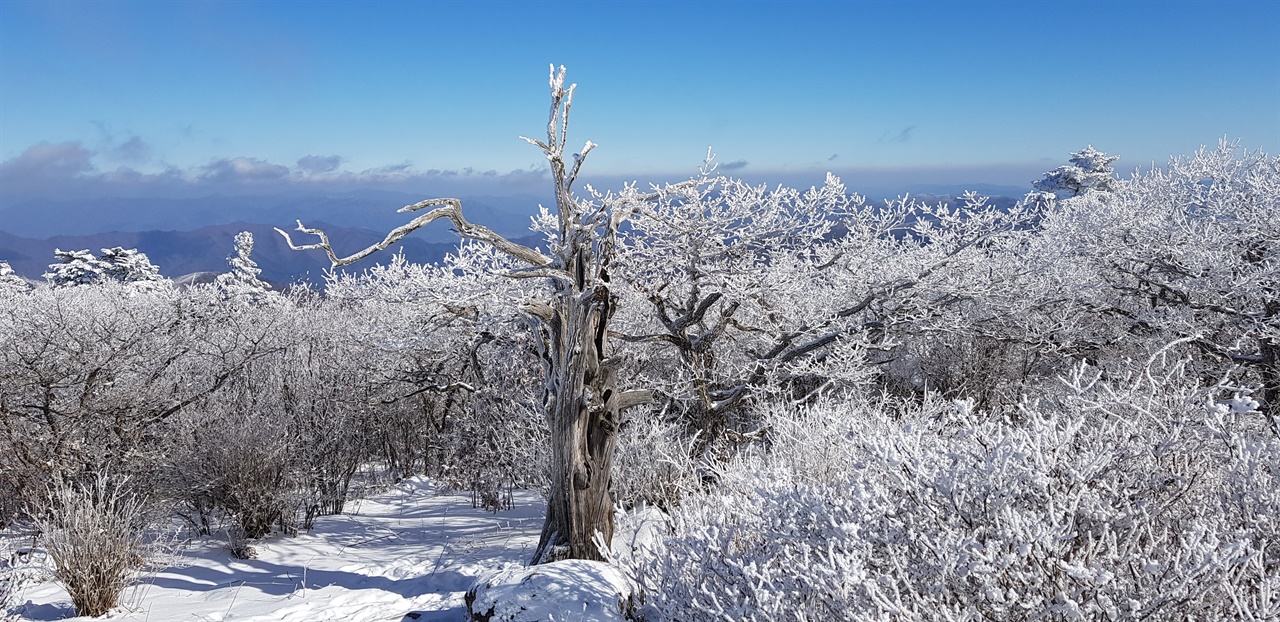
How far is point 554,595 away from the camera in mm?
4367

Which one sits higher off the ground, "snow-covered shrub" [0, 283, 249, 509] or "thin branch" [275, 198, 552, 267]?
"thin branch" [275, 198, 552, 267]

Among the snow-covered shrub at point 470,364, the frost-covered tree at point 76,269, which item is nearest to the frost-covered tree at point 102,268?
the frost-covered tree at point 76,269

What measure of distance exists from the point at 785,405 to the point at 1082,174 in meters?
23.4

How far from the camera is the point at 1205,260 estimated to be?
8617mm

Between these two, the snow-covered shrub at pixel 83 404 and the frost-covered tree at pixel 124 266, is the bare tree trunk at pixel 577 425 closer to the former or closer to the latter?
the snow-covered shrub at pixel 83 404

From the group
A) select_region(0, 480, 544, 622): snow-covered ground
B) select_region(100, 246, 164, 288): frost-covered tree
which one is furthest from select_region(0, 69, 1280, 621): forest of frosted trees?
select_region(100, 246, 164, 288): frost-covered tree

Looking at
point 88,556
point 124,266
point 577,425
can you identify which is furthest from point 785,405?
point 124,266

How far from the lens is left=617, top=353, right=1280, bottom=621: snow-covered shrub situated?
7.54 feet

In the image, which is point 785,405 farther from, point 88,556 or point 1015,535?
point 88,556

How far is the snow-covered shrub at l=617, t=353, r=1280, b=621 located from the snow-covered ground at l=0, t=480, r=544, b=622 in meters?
3.61

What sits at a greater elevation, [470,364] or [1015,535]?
[1015,535]

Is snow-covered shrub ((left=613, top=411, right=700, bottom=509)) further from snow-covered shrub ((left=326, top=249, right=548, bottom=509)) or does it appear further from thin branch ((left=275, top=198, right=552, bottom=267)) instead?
thin branch ((left=275, top=198, right=552, bottom=267))

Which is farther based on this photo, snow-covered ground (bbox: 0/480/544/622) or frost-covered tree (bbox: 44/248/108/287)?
frost-covered tree (bbox: 44/248/108/287)

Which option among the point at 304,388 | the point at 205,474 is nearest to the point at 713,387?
the point at 205,474
